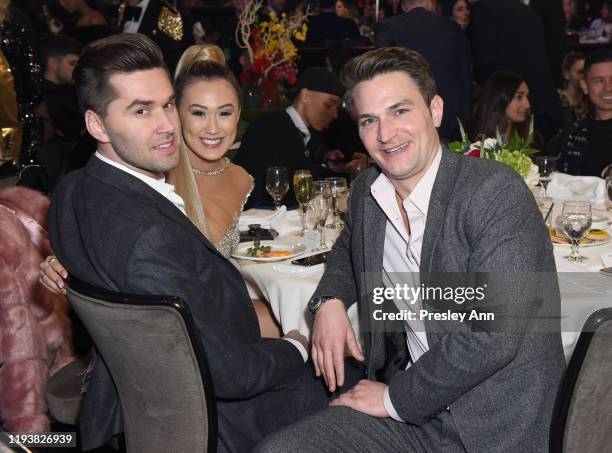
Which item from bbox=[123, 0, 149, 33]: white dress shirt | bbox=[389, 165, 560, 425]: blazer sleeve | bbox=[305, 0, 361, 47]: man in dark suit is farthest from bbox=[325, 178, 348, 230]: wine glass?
bbox=[305, 0, 361, 47]: man in dark suit

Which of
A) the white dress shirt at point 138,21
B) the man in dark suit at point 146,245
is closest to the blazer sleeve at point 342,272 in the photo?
the man in dark suit at point 146,245

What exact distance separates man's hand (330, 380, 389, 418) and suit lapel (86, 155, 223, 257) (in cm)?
46

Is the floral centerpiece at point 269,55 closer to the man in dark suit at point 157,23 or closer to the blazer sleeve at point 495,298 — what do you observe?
the man in dark suit at point 157,23

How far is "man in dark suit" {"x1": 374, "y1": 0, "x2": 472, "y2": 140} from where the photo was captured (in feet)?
15.7

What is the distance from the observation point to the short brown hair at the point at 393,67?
6.01 ft

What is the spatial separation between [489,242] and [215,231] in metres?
1.26

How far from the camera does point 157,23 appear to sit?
19.1 ft

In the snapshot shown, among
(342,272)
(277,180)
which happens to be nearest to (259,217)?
(277,180)

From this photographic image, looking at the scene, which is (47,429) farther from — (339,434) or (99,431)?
(339,434)

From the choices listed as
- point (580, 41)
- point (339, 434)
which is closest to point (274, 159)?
point (339, 434)

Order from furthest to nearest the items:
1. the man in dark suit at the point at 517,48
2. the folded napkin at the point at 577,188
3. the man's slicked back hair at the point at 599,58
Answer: the man in dark suit at the point at 517,48 < the man's slicked back hair at the point at 599,58 < the folded napkin at the point at 577,188

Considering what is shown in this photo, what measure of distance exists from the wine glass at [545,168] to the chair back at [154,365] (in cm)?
201

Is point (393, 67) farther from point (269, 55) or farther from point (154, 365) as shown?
point (269, 55)

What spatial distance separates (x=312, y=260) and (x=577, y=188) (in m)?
1.44
